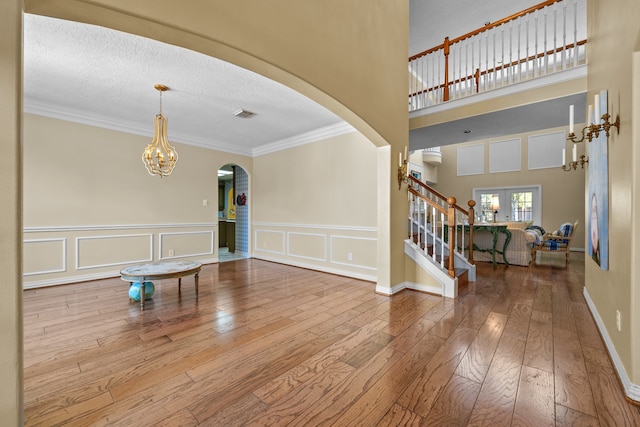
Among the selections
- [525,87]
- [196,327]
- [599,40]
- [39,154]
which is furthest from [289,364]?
[39,154]

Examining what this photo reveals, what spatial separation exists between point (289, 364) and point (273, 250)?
4.50 m

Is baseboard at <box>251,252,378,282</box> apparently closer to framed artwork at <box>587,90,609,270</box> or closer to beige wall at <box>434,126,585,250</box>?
framed artwork at <box>587,90,609,270</box>

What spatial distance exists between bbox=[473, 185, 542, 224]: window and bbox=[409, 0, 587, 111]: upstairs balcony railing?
4.36 metres

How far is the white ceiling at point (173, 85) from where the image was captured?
2.67 m

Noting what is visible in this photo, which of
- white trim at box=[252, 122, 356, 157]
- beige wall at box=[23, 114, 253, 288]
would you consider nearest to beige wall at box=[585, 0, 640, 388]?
white trim at box=[252, 122, 356, 157]

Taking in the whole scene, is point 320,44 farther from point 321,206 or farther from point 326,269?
point 326,269

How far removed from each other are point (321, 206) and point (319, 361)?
3.52 m

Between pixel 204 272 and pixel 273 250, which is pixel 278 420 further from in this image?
pixel 273 250

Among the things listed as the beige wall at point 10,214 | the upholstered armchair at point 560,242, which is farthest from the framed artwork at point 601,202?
the upholstered armchair at point 560,242

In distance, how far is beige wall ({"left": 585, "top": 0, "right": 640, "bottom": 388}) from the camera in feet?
5.29

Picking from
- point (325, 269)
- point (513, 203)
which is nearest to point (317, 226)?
point (325, 269)

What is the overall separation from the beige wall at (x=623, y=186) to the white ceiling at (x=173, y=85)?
307 centimetres

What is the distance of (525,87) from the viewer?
12.6ft

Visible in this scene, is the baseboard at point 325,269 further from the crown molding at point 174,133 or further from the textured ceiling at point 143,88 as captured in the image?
the textured ceiling at point 143,88
